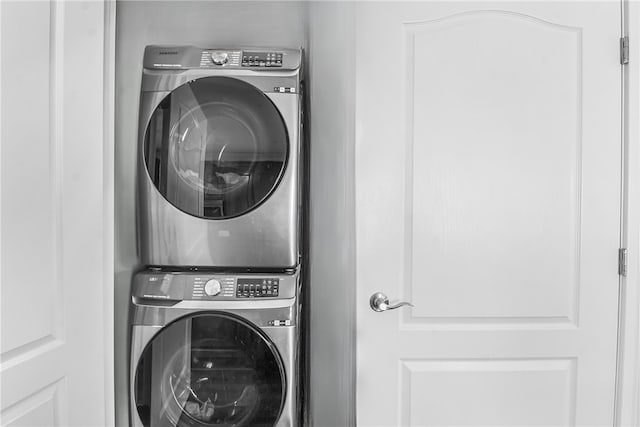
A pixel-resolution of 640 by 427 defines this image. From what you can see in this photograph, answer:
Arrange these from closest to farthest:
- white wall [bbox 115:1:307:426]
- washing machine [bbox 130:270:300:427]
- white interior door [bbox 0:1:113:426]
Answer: white interior door [bbox 0:1:113:426]
washing machine [bbox 130:270:300:427]
white wall [bbox 115:1:307:426]

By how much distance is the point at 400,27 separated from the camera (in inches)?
59.0

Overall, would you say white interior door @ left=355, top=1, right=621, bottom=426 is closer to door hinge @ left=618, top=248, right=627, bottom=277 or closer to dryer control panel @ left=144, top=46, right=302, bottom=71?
door hinge @ left=618, top=248, right=627, bottom=277

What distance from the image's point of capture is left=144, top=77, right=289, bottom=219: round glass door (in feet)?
4.94

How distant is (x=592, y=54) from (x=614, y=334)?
0.93 m

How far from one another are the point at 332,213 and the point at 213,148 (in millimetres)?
460

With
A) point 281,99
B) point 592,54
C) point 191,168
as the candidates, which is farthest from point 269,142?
point 592,54

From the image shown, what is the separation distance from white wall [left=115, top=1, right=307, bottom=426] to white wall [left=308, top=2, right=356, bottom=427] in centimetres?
14

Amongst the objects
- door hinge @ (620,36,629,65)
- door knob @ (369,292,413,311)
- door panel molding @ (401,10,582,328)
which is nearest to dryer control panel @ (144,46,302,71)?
door panel molding @ (401,10,582,328)

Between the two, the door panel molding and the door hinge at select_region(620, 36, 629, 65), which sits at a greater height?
the door hinge at select_region(620, 36, 629, 65)

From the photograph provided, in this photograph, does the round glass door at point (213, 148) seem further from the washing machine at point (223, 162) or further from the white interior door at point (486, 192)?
the white interior door at point (486, 192)

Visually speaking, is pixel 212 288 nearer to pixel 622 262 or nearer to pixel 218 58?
pixel 218 58

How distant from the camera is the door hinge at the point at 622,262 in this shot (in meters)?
1.49

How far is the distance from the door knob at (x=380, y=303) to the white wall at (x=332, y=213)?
0.06 meters

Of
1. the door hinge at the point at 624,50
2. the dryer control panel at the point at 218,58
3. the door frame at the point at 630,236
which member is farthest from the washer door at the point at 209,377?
the door hinge at the point at 624,50
